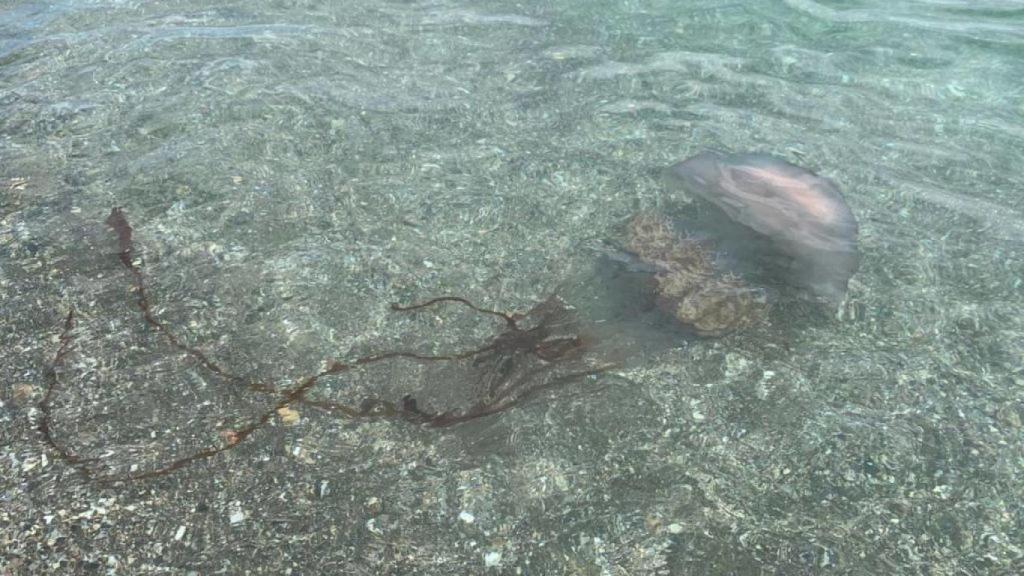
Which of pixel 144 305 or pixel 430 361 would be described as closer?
pixel 430 361

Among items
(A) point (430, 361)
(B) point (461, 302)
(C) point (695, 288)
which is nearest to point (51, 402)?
(A) point (430, 361)

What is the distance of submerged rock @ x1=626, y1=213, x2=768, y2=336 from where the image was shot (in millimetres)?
4738

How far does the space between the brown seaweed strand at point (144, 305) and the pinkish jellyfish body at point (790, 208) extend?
3.79 meters

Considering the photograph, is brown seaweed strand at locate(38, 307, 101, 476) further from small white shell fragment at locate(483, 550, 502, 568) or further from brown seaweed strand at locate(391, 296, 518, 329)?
small white shell fragment at locate(483, 550, 502, 568)

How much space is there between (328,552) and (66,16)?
8.26 m

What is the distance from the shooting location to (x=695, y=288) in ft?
16.0

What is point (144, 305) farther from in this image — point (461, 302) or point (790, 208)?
point (790, 208)

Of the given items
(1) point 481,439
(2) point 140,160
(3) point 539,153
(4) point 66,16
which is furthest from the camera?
(4) point 66,16

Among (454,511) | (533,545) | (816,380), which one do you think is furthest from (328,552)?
(816,380)

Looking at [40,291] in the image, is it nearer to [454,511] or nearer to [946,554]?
[454,511]

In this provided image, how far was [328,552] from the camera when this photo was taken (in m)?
3.39

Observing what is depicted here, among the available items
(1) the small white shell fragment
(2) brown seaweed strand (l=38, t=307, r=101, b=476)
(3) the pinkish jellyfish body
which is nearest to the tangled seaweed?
(2) brown seaweed strand (l=38, t=307, r=101, b=476)

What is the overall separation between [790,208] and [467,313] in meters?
2.89

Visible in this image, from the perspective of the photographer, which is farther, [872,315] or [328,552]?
[872,315]
